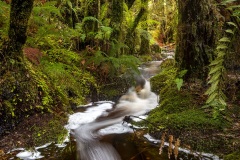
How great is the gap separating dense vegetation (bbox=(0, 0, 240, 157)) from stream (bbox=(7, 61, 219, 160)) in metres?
0.23

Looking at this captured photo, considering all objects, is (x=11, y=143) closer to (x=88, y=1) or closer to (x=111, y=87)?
(x=111, y=87)

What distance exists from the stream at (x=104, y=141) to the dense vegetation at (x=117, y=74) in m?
0.23

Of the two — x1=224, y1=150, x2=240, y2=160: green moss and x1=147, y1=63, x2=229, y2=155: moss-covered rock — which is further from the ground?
x1=147, y1=63, x2=229, y2=155: moss-covered rock

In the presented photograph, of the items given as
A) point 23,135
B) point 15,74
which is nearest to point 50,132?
point 23,135

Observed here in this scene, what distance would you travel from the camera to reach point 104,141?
4.44 meters

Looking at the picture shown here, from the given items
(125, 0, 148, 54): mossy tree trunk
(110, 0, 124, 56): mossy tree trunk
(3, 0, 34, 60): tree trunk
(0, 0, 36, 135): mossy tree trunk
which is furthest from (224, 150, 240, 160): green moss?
(125, 0, 148, 54): mossy tree trunk

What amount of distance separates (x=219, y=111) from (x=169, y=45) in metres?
15.6

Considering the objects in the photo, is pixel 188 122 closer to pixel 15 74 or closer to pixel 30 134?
pixel 30 134

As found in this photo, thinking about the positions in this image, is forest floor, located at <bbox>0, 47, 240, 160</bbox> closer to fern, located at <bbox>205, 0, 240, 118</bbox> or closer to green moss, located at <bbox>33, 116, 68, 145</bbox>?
green moss, located at <bbox>33, 116, 68, 145</bbox>

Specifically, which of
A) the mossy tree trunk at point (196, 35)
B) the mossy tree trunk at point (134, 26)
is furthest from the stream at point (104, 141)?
the mossy tree trunk at point (134, 26)

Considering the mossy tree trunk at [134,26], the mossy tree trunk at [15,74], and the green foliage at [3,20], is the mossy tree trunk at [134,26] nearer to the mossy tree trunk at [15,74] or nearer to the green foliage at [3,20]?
the green foliage at [3,20]

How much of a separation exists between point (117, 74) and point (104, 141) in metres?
3.44

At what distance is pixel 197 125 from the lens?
4320 millimetres

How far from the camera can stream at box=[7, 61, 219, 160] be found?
152 inches
